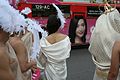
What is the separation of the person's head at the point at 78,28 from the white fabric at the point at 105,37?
33.4ft

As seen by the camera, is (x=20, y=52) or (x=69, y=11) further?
(x=69, y=11)

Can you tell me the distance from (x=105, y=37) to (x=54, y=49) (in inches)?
49.2

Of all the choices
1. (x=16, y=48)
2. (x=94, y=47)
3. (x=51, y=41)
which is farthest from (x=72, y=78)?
(x=16, y=48)

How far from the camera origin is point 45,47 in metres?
5.60

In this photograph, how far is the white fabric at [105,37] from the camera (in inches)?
178

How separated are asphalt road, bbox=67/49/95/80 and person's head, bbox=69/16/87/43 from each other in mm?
720

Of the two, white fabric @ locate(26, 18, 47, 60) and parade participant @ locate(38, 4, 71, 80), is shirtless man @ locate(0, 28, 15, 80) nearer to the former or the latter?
white fabric @ locate(26, 18, 47, 60)

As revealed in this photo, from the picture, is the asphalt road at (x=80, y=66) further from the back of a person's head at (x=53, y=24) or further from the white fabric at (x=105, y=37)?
the white fabric at (x=105, y=37)

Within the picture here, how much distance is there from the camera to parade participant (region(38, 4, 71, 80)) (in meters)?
5.62

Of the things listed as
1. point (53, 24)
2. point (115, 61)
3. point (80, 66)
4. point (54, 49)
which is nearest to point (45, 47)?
point (54, 49)

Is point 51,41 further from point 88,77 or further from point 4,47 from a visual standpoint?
point 88,77

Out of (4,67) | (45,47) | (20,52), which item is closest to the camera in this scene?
(4,67)

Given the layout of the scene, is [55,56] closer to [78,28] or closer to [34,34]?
[34,34]

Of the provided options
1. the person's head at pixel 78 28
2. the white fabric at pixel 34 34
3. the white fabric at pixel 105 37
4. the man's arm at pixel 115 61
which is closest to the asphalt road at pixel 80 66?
the person's head at pixel 78 28
